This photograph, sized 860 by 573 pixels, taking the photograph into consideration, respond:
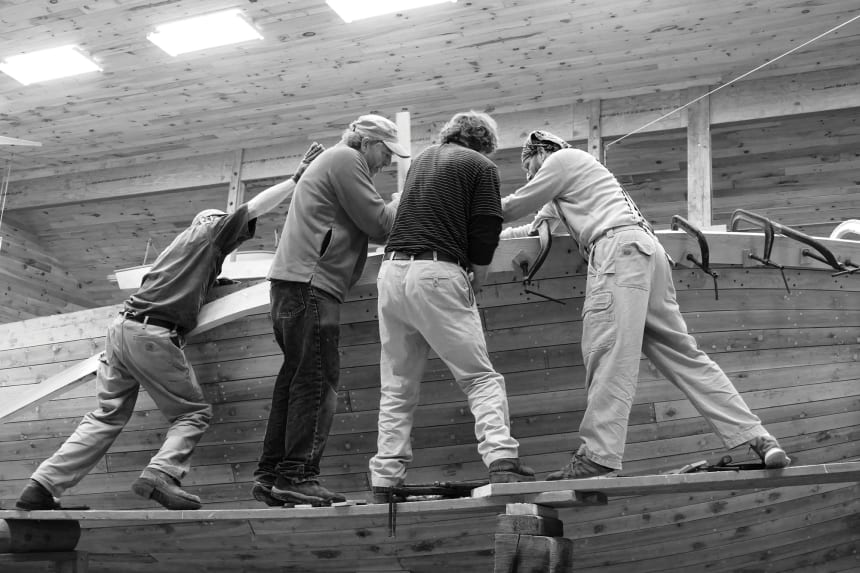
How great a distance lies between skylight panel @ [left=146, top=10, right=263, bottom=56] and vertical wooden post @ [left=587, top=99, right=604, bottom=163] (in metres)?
2.39

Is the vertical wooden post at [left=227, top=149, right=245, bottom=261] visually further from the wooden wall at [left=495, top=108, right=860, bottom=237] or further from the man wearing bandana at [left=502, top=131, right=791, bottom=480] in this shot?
the man wearing bandana at [left=502, top=131, right=791, bottom=480]

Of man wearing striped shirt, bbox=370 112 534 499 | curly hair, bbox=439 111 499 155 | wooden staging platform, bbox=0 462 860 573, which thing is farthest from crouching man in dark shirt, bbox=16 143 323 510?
man wearing striped shirt, bbox=370 112 534 499

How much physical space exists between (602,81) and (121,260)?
522 cm

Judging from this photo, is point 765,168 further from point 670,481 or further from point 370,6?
point 670,481

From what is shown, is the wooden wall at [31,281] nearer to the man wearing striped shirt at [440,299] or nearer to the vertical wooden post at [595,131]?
the vertical wooden post at [595,131]

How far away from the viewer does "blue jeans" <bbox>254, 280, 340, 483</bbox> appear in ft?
12.3

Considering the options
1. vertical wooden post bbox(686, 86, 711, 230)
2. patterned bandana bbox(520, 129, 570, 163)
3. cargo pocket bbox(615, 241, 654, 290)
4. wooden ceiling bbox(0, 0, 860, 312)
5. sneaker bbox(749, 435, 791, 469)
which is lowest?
sneaker bbox(749, 435, 791, 469)

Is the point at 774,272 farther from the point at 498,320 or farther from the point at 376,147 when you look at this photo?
the point at 376,147

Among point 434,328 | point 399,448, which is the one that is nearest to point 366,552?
point 399,448

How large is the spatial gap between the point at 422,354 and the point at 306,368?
0.44 m

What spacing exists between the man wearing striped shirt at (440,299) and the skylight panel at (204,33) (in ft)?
10.4

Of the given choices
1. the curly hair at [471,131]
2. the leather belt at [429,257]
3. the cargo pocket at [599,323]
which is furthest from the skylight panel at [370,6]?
the cargo pocket at [599,323]

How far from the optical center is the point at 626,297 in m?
3.46

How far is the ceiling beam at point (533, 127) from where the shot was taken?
6754mm
